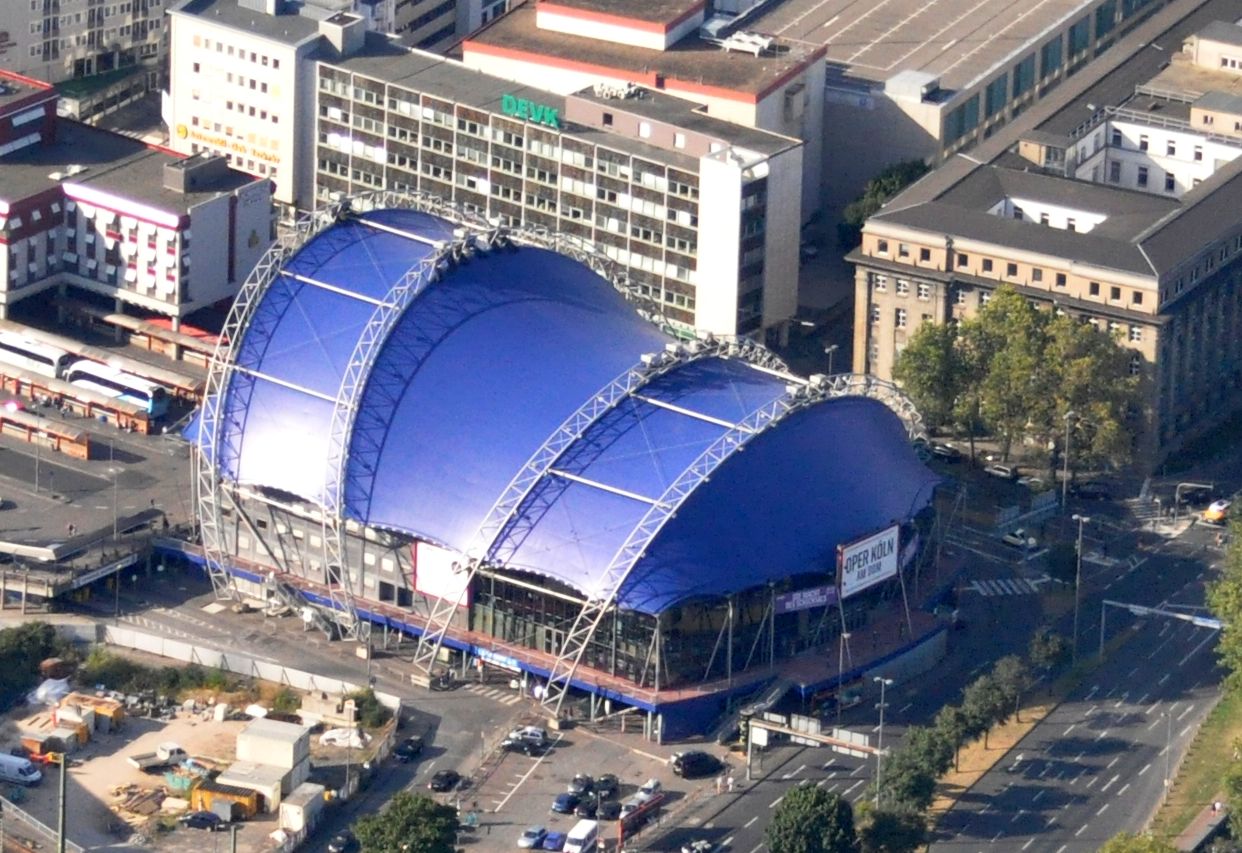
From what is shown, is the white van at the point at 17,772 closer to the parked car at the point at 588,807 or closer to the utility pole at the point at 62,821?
the utility pole at the point at 62,821

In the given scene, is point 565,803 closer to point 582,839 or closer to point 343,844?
point 582,839

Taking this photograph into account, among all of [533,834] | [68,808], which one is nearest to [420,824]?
[533,834]

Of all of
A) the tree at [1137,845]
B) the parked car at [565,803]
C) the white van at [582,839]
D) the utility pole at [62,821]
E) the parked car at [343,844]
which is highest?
the tree at [1137,845]

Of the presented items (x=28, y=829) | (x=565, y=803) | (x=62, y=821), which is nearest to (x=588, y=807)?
(x=565, y=803)

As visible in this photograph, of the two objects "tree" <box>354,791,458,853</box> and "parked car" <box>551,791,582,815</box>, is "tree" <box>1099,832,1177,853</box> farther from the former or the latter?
"tree" <box>354,791,458,853</box>

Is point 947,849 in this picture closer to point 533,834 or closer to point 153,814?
point 533,834

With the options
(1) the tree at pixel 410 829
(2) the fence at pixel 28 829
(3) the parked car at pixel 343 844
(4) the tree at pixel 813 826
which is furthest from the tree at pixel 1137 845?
(2) the fence at pixel 28 829

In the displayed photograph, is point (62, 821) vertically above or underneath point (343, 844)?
above
